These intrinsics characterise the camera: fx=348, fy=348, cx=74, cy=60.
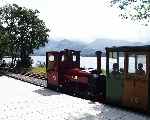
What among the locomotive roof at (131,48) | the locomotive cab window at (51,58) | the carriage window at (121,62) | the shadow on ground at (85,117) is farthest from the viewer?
the locomotive cab window at (51,58)

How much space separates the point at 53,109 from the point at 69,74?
18.0ft

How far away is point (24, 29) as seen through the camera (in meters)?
45.6

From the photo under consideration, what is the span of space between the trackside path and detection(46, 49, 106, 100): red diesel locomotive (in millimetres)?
876

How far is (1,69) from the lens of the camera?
39594mm

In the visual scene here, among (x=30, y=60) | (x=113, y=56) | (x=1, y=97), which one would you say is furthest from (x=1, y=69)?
(x=113, y=56)

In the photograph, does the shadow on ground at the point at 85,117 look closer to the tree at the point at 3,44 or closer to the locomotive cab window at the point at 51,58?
the locomotive cab window at the point at 51,58

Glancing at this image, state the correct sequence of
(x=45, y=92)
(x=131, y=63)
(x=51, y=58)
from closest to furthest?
(x=131, y=63) → (x=45, y=92) → (x=51, y=58)

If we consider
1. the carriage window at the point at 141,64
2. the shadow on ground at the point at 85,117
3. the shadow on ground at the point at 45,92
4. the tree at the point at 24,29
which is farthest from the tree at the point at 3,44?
the carriage window at the point at 141,64

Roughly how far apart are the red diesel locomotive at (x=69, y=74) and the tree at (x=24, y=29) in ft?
79.0

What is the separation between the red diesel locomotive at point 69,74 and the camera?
18280mm

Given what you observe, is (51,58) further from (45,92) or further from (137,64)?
(137,64)

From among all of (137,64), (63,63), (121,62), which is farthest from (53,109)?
(63,63)

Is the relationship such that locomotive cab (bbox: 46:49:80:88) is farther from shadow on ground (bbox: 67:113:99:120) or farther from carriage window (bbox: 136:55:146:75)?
carriage window (bbox: 136:55:146:75)

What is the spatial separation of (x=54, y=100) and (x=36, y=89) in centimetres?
489
